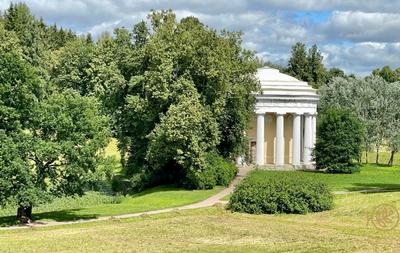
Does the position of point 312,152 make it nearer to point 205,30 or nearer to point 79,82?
point 205,30

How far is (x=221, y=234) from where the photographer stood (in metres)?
31.9

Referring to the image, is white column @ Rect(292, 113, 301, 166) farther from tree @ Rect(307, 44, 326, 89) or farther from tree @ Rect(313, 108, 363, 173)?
tree @ Rect(307, 44, 326, 89)

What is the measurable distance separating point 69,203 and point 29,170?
14800 mm

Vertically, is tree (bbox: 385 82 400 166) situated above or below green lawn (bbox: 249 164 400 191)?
above

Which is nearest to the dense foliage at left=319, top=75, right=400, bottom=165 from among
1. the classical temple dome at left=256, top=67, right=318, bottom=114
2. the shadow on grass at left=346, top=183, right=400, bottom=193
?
the classical temple dome at left=256, top=67, right=318, bottom=114

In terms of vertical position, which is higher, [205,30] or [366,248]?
[205,30]

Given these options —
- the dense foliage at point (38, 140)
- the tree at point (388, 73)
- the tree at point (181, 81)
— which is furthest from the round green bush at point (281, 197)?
the tree at point (388, 73)

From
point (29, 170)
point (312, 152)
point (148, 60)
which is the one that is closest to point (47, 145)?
point (29, 170)

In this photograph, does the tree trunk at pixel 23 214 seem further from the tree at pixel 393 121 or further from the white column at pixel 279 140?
the tree at pixel 393 121

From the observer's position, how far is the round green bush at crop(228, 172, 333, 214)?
1586 inches

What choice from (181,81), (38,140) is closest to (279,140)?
(181,81)

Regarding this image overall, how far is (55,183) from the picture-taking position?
3622cm

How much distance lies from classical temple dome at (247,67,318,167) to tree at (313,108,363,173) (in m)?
3.96

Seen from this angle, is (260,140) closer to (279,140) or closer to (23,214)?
(279,140)
